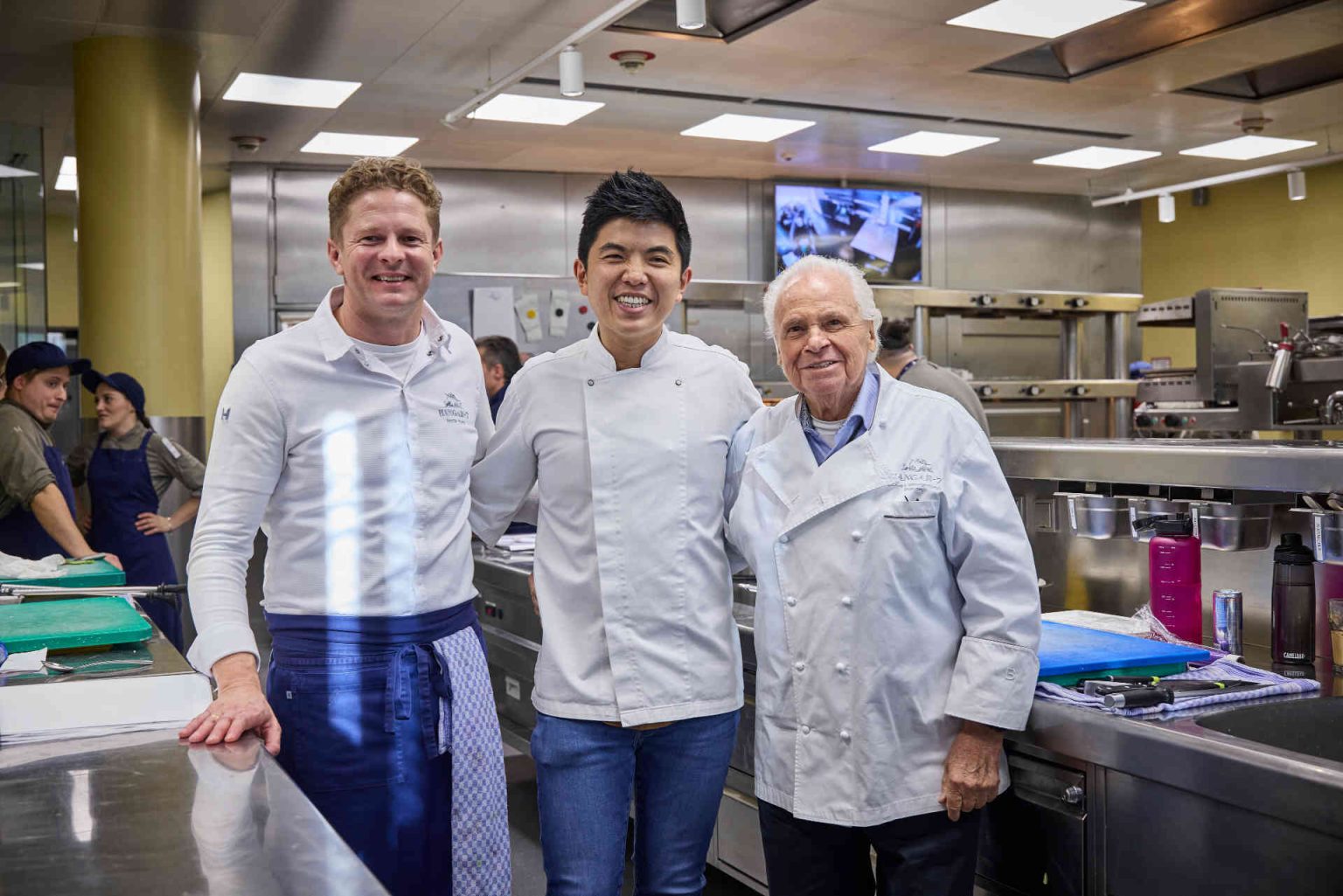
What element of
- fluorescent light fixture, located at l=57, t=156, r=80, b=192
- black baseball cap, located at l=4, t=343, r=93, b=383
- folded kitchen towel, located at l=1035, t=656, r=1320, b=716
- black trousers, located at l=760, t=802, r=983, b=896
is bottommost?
black trousers, located at l=760, t=802, r=983, b=896

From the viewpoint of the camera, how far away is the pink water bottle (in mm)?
2404

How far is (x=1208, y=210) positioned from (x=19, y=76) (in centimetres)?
980

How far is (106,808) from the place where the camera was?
137 cm

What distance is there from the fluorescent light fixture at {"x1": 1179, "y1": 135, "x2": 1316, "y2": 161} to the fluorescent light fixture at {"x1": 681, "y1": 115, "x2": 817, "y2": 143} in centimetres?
310

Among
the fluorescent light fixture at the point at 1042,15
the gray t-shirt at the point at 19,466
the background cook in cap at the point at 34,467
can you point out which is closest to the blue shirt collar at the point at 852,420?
the background cook in cap at the point at 34,467

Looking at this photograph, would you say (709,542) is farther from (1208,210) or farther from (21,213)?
(1208,210)

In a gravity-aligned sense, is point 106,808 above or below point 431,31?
below

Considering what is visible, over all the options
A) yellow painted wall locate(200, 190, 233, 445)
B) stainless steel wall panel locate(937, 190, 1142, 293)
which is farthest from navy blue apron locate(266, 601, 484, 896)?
stainless steel wall panel locate(937, 190, 1142, 293)

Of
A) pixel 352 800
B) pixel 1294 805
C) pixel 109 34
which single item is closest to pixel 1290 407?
pixel 1294 805

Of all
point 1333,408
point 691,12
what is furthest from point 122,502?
point 1333,408

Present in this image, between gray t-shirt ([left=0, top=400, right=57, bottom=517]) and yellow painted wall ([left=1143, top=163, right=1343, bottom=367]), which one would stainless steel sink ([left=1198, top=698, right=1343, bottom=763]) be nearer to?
gray t-shirt ([left=0, top=400, right=57, bottom=517])

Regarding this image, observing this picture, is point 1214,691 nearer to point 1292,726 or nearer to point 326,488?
point 1292,726

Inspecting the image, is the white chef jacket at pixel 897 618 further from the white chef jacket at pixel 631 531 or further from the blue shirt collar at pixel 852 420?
the white chef jacket at pixel 631 531

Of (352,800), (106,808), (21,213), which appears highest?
(21,213)
